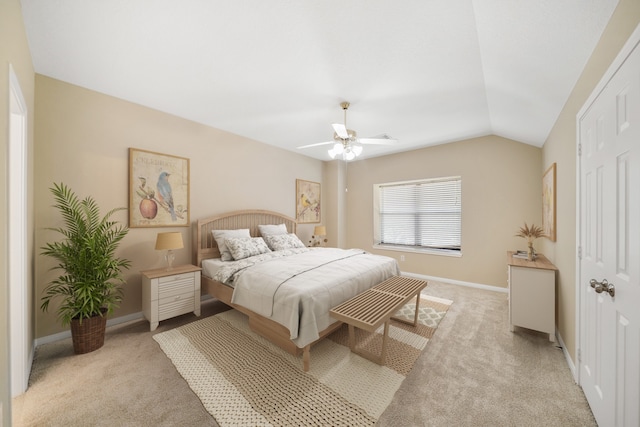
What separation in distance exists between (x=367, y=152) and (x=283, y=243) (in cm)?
253

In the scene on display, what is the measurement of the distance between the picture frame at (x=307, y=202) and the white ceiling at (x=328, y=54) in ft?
7.08

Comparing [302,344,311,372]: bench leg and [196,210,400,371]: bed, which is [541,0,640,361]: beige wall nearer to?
[196,210,400,371]: bed

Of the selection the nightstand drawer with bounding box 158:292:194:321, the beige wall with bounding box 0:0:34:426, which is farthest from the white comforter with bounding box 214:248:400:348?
the beige wall with bounding box 0:0:34:426

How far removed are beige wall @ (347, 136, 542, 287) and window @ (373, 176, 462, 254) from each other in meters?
0.19

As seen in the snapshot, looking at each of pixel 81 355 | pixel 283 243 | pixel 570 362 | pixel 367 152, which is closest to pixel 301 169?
pixel 367 152

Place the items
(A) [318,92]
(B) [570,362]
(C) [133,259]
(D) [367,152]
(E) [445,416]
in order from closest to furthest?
(E) [445,416]
(B) [570,362]
(A) [318,92]
(C) [133,259]
(D) [367,152]

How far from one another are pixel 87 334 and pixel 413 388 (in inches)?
113

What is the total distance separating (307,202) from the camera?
5.26 metres

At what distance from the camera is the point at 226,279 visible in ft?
8.95

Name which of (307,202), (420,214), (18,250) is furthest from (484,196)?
(18,250)

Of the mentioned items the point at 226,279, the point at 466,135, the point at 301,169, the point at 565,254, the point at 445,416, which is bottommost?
the point at 445,416

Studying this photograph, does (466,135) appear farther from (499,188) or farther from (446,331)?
(446,331)

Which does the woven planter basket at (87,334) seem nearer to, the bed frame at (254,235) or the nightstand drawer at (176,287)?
the nightstand drawer at (176,287)

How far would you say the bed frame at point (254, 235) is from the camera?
85.4 inches
